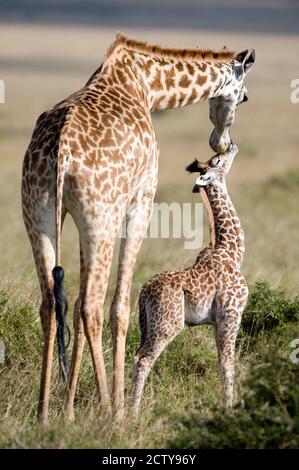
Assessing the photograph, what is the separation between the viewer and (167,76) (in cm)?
882

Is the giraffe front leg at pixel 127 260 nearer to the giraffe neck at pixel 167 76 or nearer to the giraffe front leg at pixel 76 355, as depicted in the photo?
the giraffe front leg at pixel 76 355

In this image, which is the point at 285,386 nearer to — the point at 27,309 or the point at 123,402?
the point at 123,402

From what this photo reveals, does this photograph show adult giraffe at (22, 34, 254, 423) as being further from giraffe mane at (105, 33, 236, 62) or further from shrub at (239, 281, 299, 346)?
shrub at (239, 281, 299, 346)

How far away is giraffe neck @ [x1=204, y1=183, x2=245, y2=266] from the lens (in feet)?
28.2

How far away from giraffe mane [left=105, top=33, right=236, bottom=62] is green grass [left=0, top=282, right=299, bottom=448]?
1.90 meters

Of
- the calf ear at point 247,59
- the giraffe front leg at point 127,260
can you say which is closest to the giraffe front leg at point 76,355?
the giraffe front leg at point 127,260

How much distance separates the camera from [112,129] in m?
7.70

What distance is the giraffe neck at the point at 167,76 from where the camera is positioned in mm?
8469

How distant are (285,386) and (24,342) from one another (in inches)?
100

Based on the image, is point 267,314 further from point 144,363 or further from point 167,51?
point 167,51

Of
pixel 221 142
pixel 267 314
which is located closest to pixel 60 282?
pixel 221 142

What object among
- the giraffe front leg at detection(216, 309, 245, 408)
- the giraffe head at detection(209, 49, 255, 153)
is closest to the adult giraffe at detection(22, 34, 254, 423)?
the giraffe front leg at detection(216, 309, 245, 408)

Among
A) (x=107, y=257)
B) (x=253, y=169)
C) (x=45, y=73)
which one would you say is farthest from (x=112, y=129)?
(x=45, y=73)

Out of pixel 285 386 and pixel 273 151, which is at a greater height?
pixel 273 151
